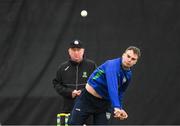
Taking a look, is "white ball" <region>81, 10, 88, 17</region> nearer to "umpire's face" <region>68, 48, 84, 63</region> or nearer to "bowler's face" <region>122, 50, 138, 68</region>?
"umpire's face" <region>68, 48, 84, 63</region>

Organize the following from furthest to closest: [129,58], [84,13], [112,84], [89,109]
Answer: [84,13], [89,109], [129,58], [112,84]

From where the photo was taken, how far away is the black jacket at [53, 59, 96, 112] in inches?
285

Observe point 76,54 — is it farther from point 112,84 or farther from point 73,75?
point 112,84

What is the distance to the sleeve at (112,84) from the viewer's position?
5992 millimetres

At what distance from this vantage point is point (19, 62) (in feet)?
28.2

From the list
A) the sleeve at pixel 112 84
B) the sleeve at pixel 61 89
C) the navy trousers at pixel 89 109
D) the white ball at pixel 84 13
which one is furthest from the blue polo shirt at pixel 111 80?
the white ball at pixel 84 13

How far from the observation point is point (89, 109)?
6.64 meters

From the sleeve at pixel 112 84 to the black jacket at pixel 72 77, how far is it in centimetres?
107

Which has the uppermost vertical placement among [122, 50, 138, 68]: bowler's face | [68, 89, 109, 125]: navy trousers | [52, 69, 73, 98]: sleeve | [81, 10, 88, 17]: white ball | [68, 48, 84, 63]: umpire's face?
[81, 10, 88, 17]: white ball

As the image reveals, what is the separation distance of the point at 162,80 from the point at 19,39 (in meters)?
2.42

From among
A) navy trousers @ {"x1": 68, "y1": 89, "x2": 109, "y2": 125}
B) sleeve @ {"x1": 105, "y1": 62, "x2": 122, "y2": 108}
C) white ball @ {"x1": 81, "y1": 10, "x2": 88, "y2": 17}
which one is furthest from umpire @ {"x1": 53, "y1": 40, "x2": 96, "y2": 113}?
white ball @ {"x1": 81, "y1": 10, "x2": 88, "y2": 17}

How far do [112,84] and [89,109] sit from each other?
71 cm

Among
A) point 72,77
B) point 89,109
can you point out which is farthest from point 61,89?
point 89,109

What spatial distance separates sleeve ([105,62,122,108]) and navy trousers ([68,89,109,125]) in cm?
55
